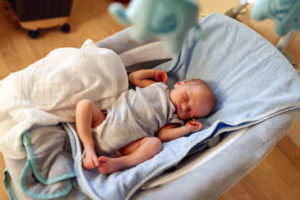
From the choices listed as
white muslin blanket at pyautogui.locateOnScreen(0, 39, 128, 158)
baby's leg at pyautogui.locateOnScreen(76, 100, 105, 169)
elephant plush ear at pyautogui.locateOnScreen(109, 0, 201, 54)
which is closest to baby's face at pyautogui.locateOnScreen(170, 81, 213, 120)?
white muslin blanket at pyautogui.locateOnScreen(0, 39, 128, 158)

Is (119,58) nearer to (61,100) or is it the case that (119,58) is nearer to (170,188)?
(61,100)

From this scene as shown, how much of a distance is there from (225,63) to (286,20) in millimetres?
647

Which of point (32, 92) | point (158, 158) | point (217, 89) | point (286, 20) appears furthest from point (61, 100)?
point (286, 20)

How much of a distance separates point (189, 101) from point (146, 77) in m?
0.22

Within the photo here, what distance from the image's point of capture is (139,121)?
1046 mm

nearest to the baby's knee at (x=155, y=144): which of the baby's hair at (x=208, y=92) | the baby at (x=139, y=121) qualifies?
the baby at (x=139, y=121)

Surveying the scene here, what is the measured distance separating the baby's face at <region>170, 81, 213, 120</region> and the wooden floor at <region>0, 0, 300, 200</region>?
0.49m

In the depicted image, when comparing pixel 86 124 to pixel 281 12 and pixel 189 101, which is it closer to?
pixel 189 101

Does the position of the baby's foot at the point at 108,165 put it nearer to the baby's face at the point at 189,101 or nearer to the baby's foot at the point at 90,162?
the baby's foot at the point at 90,162

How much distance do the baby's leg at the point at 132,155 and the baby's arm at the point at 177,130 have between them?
89mm

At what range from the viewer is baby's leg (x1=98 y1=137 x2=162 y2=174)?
906 millimetres

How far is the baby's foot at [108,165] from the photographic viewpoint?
35.4 inches

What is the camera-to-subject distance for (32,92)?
38.1 inches

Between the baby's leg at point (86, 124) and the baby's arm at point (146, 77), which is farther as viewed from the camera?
the baby's arm at point (146, 77)
